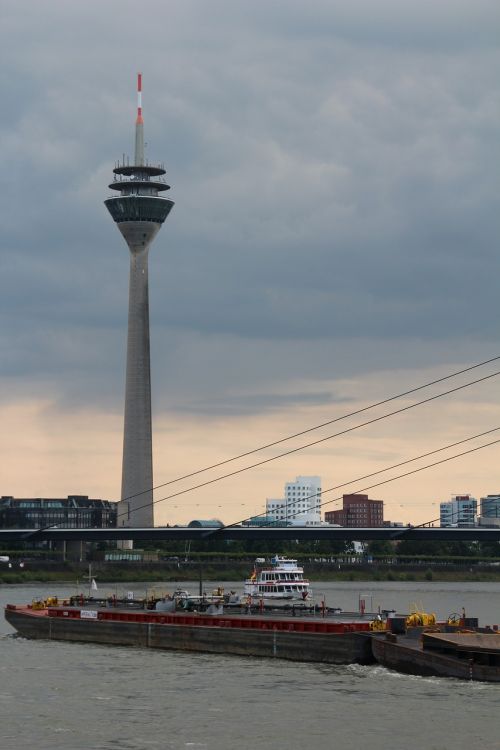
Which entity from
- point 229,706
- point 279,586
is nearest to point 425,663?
point 229,706

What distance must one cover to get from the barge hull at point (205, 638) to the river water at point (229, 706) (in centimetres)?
98

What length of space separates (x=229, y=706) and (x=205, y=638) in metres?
18.9

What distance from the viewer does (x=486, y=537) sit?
527 feet

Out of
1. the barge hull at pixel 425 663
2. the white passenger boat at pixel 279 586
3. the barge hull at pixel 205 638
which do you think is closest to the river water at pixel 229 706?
the barge hull at pixel 425 663

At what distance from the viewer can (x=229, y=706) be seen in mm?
53625

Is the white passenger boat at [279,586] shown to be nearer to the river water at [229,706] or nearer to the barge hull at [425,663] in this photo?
the river water at [229,706]

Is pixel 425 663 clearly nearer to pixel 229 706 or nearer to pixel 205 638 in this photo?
pixel 229 706

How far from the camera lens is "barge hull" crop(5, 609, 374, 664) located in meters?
64.9

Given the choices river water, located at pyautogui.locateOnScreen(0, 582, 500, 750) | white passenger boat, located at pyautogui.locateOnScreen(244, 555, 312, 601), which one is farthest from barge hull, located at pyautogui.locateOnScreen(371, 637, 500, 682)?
white passenger boat, located at pyautogui.locateOnScreen(244, 555, 312, 601)

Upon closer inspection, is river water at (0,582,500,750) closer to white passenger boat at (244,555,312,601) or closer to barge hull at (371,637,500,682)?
barge hull at (371,637,500,682)

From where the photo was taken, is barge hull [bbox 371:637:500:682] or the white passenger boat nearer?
barge hull [bbox 371:637:500:682]

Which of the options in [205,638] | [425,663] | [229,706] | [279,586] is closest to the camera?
[229,706]

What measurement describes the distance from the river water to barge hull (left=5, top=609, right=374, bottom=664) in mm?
980

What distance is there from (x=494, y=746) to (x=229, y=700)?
1304 centimetres
